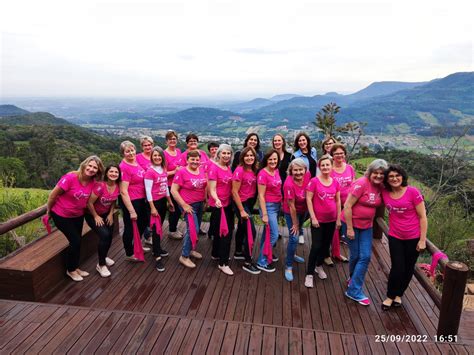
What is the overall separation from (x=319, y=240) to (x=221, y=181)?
124cm

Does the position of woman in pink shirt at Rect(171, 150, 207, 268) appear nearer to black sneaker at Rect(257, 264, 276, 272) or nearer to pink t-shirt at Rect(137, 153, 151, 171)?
pink t-shirt at Rect(137, 153, 151, 171)

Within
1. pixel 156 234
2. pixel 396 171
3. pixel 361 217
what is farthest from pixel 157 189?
pixel 396 171

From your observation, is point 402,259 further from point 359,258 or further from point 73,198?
point 73,198

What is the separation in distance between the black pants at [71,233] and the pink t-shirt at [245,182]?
69.6 inches

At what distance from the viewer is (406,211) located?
280cm

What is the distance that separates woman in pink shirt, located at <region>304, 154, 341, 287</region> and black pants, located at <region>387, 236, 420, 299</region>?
0.60 m

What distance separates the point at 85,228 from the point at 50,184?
27.9m

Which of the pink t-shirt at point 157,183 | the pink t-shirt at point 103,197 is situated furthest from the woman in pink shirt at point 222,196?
the pink t-shirt at point 103,197

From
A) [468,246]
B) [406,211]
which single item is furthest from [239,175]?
[468,246]

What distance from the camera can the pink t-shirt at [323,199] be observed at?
3211mm

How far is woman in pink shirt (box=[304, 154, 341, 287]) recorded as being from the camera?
10.5ft

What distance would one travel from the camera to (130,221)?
367 centimetres

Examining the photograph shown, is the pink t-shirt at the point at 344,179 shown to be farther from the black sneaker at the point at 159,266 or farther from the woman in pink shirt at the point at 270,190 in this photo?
the black sneaker at the point at 159,266

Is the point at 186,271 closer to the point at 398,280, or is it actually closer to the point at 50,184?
the point at 398,280
